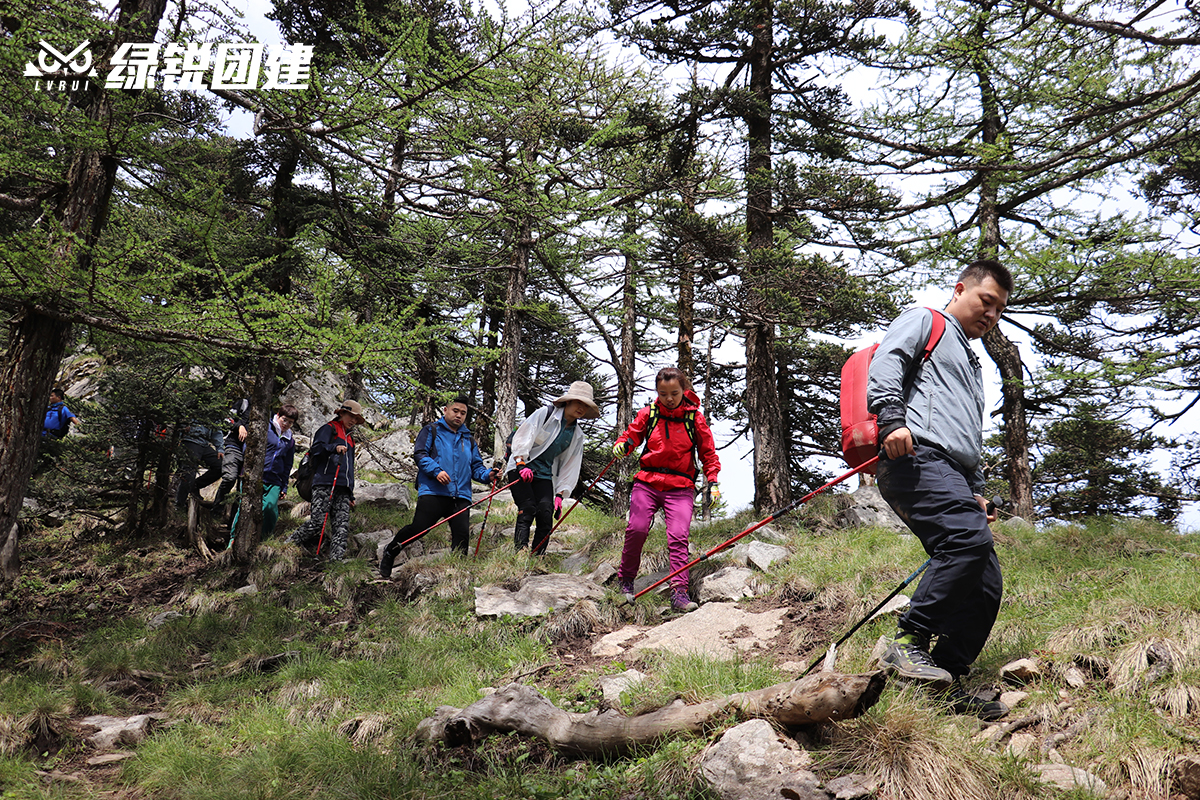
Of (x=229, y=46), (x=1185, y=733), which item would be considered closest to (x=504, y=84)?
(x=229, y=46)

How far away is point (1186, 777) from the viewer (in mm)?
→ 2785

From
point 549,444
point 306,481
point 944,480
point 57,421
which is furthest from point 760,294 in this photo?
point 57,421

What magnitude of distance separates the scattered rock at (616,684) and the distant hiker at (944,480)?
5.90 ft

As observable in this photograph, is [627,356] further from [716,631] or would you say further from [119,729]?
[119,729]

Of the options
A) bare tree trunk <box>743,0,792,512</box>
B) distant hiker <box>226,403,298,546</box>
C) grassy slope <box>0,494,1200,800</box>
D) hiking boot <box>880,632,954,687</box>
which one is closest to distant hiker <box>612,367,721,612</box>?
grassy slope <box>0,494,1200,800</box>

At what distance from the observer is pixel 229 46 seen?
7.10 meters

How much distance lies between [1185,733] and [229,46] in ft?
Result: 32.3

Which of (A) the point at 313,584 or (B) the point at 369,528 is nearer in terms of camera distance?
(A) the point at 313,584

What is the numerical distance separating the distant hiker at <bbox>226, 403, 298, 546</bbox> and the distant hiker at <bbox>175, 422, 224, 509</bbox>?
1.02 metres

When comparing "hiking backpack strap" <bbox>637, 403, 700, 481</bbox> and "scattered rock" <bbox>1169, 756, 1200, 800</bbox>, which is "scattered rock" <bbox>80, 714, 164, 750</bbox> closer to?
"hiking backpack strap" <bbox>637, 403, 700, 481</bbox>

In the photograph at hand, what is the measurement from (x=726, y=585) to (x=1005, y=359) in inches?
377

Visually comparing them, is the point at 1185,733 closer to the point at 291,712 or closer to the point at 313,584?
the point at 291,712

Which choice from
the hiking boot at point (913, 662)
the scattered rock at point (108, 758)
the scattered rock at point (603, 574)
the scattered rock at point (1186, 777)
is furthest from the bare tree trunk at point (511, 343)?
the scattered rock at point (1186, 777)

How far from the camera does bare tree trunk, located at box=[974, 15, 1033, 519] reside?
1098 cm
